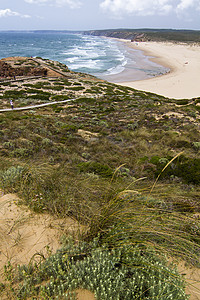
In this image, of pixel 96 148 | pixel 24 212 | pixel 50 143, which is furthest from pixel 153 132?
pixel 24 212

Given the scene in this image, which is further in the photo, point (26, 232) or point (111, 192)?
point (111, 192)

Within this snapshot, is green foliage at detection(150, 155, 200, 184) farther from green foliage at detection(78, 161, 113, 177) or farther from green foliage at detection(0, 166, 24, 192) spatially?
green foliage at detection(0, 166, 24, 192)

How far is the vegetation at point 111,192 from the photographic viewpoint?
1.98 meters

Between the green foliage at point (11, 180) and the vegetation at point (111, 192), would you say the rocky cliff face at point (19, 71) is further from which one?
the green foliage at point (11, 180)

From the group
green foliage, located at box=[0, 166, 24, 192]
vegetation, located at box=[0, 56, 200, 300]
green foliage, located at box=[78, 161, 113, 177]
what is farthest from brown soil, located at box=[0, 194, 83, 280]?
green foliage, located at box=[78, 161, 113, 177]

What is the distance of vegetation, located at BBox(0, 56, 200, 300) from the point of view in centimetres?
198

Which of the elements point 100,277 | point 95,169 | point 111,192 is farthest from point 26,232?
point 95,169

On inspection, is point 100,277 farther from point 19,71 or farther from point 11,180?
point 19,71

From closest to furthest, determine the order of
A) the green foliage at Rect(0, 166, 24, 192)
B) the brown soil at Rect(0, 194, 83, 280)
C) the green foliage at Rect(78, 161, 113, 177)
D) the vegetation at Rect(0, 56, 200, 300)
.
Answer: the vegetation at Rect(0, 56, 200, 300)
the brown soil at Rect(0, 194, 83, 280)
the green foliage at Rect(0, 166, 24, 192)
the green foliage at Rect(78, 161, 113, 177)

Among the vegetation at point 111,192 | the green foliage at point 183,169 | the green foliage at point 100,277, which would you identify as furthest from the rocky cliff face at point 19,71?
the green foliage at point 100,277

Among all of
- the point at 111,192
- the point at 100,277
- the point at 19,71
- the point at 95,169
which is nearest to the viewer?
the point at 100,277

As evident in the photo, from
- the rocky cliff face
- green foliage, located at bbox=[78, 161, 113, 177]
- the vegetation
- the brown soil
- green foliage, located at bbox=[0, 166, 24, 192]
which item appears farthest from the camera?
the rocky cliff face

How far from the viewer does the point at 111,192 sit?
2.91 meters

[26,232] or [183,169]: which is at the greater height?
[26,232]
